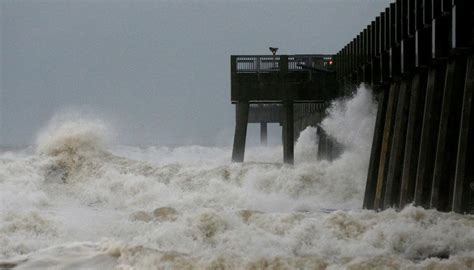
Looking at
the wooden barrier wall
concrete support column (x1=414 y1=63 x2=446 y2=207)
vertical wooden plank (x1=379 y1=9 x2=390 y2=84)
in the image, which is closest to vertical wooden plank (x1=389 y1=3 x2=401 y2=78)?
the wooden barrier wall

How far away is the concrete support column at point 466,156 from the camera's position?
10.5 metres

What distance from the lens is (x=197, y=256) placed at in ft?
30.0

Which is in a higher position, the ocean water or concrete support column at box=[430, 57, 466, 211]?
concrete support column at box=[430, 57, 466, 211]

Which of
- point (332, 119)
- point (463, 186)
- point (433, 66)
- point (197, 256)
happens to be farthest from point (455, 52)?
point (332, 119)

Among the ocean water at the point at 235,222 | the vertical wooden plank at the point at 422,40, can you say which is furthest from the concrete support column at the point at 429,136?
the ocean water at the point at 235,222

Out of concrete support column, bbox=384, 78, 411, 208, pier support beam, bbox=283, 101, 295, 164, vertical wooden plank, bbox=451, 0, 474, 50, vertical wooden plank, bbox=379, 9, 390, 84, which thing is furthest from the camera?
pier support beam, bbox=283, 101, 295, 164

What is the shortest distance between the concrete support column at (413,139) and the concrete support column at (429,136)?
0.64 metres

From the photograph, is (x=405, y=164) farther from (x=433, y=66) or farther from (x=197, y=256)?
(x=197, y=256)

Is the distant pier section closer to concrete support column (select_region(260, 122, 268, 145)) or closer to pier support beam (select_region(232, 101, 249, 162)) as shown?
pier support beam (select_region(232, 101, 249, 162))

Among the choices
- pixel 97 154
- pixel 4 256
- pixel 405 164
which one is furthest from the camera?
pixel 97 154

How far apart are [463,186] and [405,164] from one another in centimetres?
328

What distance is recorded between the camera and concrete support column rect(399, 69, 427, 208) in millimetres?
13484

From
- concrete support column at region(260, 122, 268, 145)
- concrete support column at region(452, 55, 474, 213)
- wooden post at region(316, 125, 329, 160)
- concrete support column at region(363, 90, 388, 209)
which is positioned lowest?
concrete support column at region(260, 122, 268, 145)

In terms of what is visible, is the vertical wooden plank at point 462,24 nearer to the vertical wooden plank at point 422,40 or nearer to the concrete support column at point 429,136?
the concrete support column at point 429,136
